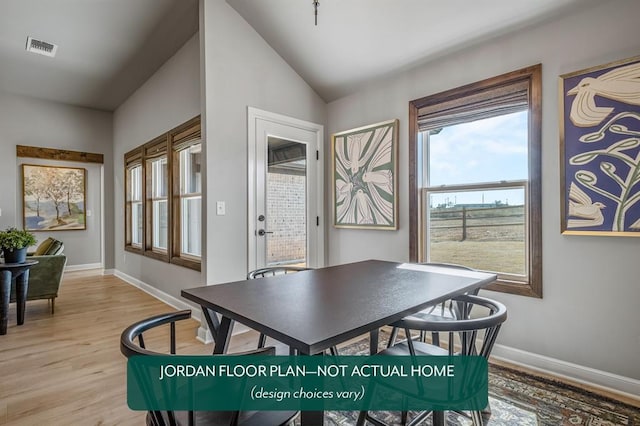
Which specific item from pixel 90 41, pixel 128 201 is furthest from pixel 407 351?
pixel 128 201

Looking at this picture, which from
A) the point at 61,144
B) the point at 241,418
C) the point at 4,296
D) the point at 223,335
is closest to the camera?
the point at 241,418

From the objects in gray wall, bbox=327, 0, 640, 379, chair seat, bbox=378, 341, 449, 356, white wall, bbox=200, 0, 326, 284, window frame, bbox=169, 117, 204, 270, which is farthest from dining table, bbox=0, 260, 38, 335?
gray wall, bbox=327, 0, 640, 379

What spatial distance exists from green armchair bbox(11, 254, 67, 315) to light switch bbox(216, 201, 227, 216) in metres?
2.24

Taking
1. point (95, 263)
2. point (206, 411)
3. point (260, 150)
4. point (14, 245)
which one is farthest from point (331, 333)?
point (95, 263)

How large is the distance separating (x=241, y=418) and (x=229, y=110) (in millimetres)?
2703

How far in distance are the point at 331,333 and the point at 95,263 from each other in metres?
7.39

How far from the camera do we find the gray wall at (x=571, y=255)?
2074mm

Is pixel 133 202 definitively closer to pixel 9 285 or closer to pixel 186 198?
pixel 186 198

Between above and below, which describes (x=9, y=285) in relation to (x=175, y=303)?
above

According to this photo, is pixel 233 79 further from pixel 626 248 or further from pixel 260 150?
pixel 626 248

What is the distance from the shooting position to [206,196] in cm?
299

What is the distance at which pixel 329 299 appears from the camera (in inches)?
54.1

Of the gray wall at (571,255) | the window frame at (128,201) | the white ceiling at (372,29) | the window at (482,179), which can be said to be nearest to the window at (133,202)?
the window frame at (128,201)

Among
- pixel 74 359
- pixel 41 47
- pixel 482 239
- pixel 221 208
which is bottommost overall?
pixel 74 359
